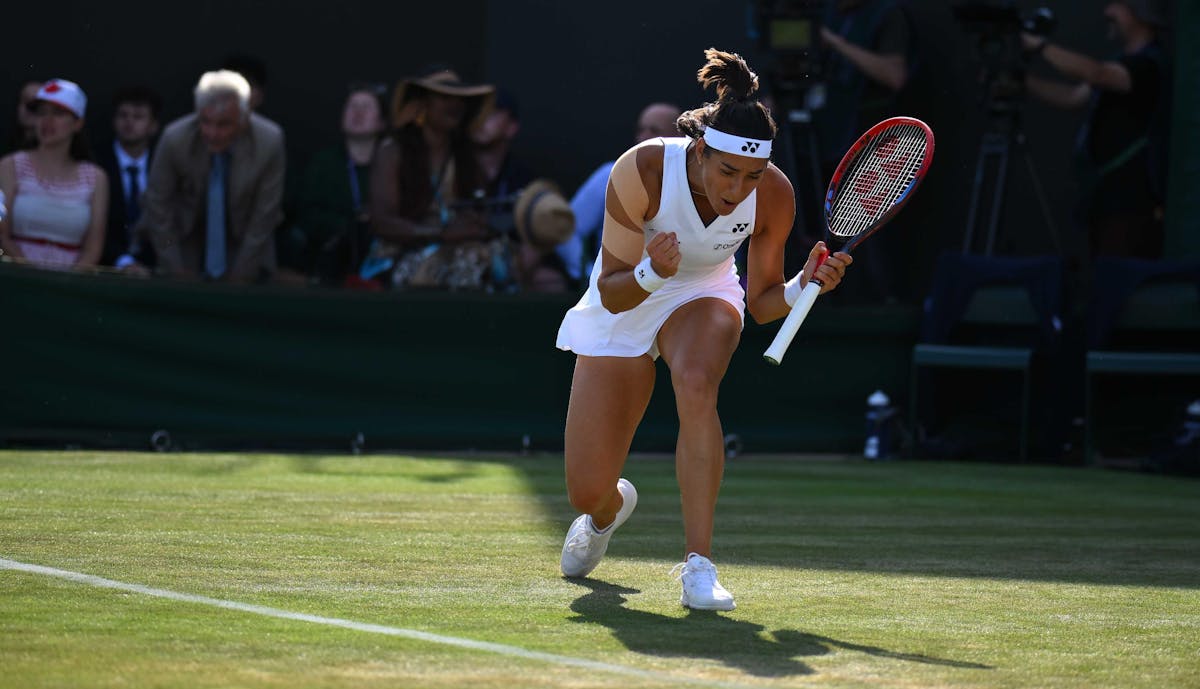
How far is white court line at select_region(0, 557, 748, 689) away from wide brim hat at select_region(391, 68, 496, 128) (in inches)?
264

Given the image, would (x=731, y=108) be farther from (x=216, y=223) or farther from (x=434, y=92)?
(x=434, y=92)

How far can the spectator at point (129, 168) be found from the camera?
1211cm

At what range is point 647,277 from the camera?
18.9 ft

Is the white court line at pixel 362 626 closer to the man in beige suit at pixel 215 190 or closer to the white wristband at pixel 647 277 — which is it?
the white wristband at pixel 647 277

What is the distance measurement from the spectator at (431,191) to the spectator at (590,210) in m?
0.72

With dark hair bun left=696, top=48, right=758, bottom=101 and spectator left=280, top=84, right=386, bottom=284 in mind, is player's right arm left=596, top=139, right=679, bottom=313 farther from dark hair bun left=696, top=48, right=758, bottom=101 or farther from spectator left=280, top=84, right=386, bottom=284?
spectator left=280, top=84, right=386, bottom=284

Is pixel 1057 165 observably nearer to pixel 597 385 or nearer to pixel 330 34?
pixel 330 34

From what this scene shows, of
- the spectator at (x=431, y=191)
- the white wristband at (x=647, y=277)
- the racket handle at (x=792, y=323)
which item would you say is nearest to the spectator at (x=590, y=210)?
the spectator at (x=431, y=191)

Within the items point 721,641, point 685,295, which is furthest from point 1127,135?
point 721,641

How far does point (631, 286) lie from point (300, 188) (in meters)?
7.57

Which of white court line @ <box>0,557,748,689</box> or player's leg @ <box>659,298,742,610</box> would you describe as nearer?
white court line @ <box>0,557,748,689</box>

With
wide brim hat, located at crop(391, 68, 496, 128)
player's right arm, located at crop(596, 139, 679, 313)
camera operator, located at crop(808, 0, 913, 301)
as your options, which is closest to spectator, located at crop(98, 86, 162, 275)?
wide brim hat, located at crop(391, 68, 496, 128)

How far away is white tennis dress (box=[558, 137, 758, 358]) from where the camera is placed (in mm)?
6027

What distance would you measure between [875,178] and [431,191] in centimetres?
640
